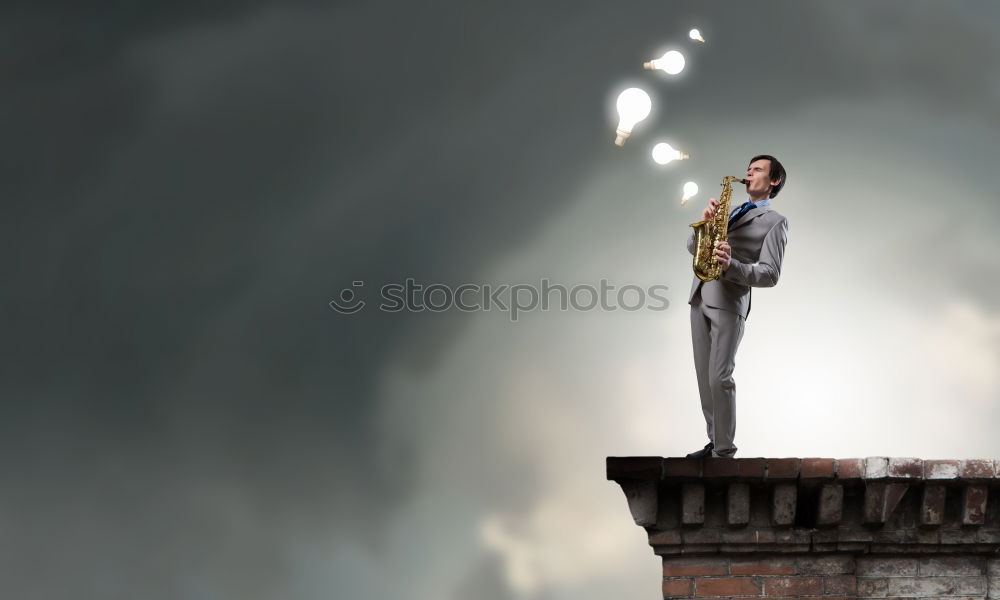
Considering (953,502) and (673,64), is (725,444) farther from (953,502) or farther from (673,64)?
(673,64)

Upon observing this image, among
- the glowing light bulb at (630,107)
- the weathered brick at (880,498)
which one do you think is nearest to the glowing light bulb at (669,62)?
the glowing light bulb at (630,107)

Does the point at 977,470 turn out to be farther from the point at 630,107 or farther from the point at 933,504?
the point at 630,107

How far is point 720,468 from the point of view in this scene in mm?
9953

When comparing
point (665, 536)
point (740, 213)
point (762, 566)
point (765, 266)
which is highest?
point (740, 213)

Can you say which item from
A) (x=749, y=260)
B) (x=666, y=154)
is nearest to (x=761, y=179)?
(x=749, y=260)

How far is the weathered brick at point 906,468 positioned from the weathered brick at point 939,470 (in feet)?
0.15

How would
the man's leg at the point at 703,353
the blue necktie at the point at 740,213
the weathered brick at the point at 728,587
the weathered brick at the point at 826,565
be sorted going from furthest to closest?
1. the blue necktie at the point at 740,213
2. the man's leg at the point at 703,353
3. the weathered brick at the point at 826,565
4. the weathered brick at the point at 728,587

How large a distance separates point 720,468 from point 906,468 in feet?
5.21

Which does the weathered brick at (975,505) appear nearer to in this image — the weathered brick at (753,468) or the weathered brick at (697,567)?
the weathered brick at (753,468)

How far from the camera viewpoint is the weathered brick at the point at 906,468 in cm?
1006

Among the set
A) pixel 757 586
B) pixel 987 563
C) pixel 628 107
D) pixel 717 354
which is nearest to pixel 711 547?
pixel 757 586

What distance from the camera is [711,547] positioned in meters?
10.1

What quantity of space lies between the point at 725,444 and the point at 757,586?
1.20m

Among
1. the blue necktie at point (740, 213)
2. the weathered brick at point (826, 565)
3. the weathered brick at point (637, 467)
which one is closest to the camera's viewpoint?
the weathered brick at point (637, 467)
